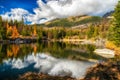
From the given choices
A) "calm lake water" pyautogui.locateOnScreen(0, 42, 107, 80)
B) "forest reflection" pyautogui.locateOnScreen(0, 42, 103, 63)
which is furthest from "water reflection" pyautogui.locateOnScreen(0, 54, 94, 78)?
"forest reflection" pyautogui.locateOnScreen(0, 42, 103, 63)

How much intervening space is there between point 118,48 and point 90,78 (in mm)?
53400

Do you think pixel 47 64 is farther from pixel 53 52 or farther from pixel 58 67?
pixel 53 52

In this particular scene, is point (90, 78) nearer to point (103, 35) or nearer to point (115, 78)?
point (115, 78)

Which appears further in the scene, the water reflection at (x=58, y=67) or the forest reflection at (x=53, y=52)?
the forest reflection at (x=53, y=52)

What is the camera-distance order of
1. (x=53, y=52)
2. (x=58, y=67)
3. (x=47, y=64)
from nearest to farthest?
(x=58, y=67)
(x=47, y=64)
(x=53, y=52)

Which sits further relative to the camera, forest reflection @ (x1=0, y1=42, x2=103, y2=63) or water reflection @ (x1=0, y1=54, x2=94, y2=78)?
forest reflection @ (x1=0, y1=42, x2=103, y2=63)

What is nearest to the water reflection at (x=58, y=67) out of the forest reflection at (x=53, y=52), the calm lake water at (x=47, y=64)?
the calm lake water at (x=47, y=64)

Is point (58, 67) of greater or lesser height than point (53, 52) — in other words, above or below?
below

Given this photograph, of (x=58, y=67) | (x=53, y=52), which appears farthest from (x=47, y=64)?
(x=53, y=52)

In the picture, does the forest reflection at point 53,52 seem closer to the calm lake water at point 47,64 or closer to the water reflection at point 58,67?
the calm lake water at point 47,64

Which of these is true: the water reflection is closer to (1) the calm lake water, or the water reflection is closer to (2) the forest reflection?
(1) the calm lake water

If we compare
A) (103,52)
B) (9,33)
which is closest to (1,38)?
(9,33)

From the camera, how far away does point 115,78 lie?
2422 centimetres

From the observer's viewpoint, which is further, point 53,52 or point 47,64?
point 53,52
